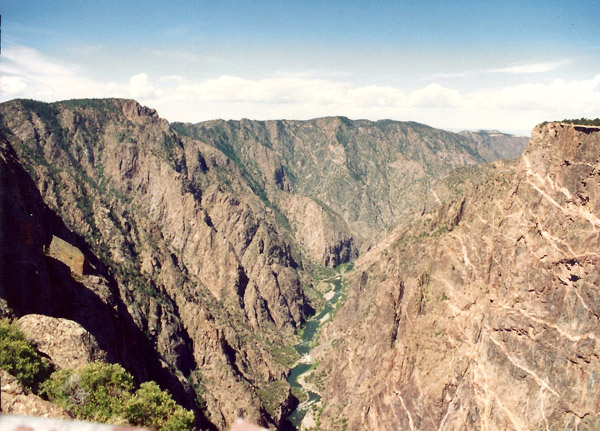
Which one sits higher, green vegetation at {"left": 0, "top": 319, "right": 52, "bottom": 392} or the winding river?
green vegetation at {"left": 0, "top": 319, "right": 52, "bottom": 392}

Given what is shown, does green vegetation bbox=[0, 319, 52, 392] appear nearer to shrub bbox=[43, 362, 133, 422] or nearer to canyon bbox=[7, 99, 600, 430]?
shrub bbox=[43, 362, 133, 422]

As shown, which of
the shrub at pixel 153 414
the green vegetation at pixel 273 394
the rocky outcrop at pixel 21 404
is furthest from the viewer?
the green vegetation at pixel 273 394

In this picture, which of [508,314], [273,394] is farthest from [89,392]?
[273,394]

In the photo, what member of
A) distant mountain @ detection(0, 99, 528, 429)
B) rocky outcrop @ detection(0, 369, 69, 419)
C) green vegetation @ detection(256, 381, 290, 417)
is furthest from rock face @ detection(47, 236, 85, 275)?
green vegetation @ detection(256, 381, 290, 417)

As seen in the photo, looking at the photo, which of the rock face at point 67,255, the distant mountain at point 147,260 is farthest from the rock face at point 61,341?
the rock face at point 67,255

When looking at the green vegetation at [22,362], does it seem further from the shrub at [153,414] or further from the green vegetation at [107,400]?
the shrub at [153,414]

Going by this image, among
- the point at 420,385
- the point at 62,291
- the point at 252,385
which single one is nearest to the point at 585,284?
the point at 420,385

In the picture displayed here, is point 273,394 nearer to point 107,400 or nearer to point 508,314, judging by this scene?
point 508,314
